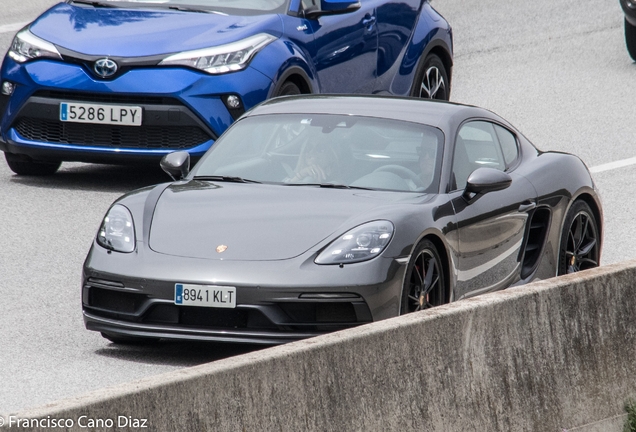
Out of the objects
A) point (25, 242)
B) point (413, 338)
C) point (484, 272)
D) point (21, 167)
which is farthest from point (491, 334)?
point (21, 167)

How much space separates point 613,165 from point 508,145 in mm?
4409

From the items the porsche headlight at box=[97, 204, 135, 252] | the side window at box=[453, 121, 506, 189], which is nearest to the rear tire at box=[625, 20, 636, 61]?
the side window at box=[453, 121, 506, 189]

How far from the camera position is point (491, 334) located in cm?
576

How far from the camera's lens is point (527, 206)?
8.00 metres

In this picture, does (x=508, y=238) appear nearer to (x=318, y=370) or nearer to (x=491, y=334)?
(x=491, y=334)

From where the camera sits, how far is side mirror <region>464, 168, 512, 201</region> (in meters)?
7.46

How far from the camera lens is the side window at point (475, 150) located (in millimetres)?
7820

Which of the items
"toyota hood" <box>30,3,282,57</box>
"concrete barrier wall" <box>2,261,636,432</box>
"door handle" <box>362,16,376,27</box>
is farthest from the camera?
"door handle" <box>362,16,376,27</box>

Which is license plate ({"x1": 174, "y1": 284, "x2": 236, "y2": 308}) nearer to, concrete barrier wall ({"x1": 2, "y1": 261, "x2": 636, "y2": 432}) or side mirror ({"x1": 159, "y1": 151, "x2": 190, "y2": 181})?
concrete barrier wall ({"x1": 2, "y1": 261, "x2": 636, "y2": 432})

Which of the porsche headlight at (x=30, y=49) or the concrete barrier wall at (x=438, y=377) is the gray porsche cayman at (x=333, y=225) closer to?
the concrete barrier wall at (x=438, y=377)

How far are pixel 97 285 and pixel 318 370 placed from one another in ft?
7.00

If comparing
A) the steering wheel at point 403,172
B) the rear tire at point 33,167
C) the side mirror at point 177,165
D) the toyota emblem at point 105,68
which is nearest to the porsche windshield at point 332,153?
the steering wheel at point 403,172

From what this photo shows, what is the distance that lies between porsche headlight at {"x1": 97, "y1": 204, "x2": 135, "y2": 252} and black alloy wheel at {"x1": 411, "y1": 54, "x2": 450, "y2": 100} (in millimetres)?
6058

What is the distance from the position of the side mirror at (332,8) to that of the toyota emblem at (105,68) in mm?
1761
